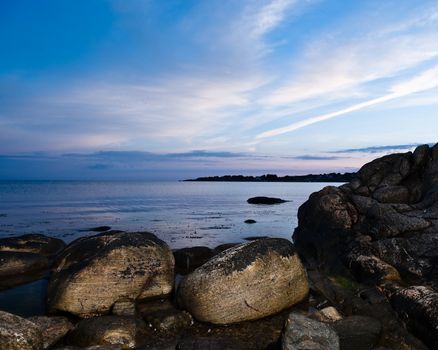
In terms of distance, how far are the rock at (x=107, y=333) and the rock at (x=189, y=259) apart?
6380 millimetres

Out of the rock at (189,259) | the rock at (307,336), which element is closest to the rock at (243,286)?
the rock at (307,336)

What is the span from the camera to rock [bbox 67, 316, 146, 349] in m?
8.59

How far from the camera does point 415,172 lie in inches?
682

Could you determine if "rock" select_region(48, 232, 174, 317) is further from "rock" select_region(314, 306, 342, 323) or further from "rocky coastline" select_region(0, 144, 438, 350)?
"rock" select_region(314, 306, 342, 323)

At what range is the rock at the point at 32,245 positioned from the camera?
16.9 m

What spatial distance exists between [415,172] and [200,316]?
12.3 meters

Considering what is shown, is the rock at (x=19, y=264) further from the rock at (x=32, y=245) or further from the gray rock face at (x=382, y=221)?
the gray rock face at (x=382, y=221)

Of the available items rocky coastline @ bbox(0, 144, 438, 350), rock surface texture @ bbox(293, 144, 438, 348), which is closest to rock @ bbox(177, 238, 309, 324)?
rocky coastline @ bbox(0, 144, 438, 350)

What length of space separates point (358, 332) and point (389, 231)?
5.96m

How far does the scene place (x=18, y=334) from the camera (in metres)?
7.40

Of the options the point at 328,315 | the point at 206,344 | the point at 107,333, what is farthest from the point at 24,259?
the point at 328,315

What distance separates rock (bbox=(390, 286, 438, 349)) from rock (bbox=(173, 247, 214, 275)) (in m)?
8.10

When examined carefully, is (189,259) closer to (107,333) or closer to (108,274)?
(108,274)

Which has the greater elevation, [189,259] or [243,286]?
[243,286]
